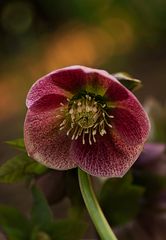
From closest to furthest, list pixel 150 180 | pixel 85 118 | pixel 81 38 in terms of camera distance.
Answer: pixel 85 118, pixel 150 180, pixel 81 38

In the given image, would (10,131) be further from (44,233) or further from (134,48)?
(44,233)

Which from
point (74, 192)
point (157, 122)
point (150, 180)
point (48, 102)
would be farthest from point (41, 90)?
point (157, 122)

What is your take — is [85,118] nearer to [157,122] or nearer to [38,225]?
[38,225]

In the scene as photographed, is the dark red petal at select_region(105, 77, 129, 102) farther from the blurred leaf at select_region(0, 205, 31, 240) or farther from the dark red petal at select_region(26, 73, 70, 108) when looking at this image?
the blurred leaf at select_region(0, 205, 31, 240)

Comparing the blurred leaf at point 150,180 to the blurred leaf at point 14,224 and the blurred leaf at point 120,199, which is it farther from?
the blurred leaf at point 14,224

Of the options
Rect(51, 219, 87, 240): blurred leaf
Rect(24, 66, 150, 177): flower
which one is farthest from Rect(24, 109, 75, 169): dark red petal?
Rect(51, 219, 87, 240): blurred leaf

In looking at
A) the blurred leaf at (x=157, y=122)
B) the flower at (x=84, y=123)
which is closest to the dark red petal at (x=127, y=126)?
the flower at (x=84, y=123)
